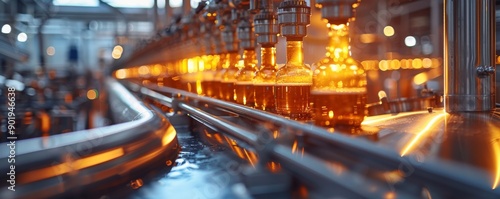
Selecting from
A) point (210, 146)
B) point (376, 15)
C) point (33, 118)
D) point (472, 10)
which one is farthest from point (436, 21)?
point (210, 146)

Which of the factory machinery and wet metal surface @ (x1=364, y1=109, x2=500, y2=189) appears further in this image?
wet metal surface @ (x1=364, y1=109, x2=500, y2=189)

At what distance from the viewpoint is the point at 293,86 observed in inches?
56.7

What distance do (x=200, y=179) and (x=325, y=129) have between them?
0.65 ft

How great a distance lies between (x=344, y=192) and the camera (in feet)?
2.17

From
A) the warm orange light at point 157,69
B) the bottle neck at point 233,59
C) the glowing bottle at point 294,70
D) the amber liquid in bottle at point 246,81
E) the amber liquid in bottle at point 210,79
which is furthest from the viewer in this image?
the warm orange light at point 157,69

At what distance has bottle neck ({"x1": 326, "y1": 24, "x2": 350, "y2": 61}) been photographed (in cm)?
126

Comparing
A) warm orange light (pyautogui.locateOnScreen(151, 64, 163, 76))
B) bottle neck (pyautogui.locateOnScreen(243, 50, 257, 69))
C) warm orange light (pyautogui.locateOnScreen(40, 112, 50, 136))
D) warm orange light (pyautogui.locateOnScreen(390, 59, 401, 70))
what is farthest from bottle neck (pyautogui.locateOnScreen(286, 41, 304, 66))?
warm orange light (pyautogui.locateOnScreen(151, 64, 163, 76))

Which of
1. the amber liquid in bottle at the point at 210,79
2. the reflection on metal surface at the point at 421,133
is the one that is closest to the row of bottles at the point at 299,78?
the reflection on metal surface at the point at 421,133

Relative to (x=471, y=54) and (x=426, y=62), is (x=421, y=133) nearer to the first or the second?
(x=471, y=54)

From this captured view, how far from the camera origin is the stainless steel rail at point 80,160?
2.29 ft

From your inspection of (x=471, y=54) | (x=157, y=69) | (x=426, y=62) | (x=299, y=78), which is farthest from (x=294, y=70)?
(x=157, y=69)

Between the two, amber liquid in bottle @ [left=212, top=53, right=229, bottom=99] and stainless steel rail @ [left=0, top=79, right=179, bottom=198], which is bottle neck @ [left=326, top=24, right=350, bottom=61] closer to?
stainless steel rail @ [left=0, top=79, right=179, bottom=198]

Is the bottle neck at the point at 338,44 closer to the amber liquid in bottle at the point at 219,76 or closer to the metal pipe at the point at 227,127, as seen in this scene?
the metal pipe at the point at 227,127

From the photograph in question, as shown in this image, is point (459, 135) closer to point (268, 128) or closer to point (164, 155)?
point (268, 128)
